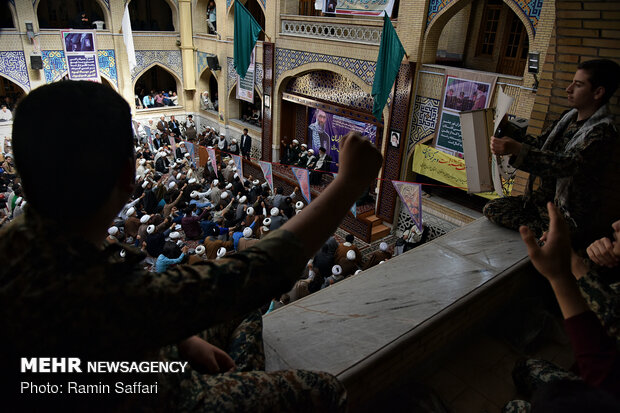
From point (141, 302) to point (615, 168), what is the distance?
335 cm

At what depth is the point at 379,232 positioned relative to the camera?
960 centimetres

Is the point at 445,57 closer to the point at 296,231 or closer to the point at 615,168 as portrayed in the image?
the point at 615,168

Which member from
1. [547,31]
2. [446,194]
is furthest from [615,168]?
[446,194]

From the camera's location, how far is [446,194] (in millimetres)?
9539

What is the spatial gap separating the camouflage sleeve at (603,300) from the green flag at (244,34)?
32.5 ft

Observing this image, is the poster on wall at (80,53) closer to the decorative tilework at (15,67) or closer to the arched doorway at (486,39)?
the decorative tilework at (15,67)

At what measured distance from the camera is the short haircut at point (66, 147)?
0.61 m

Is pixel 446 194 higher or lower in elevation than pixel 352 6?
lower

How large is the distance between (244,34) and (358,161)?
10.4 meters

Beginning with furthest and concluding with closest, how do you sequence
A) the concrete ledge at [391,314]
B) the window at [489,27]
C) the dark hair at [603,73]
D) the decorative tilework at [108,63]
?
1. the decorative tilework at [108,63]
2. the window at [489,27]
3. the dark hair at [603,73]
4. the concrete ledge at [391,314]

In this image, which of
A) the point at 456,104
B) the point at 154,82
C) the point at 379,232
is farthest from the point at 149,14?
the point at 456,104

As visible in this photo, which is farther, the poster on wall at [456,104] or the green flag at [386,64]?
the green flag at [386,64]

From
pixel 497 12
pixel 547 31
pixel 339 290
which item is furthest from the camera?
pixel 497 12

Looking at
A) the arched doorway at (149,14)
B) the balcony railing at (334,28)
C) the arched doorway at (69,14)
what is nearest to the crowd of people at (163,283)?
the balcony railing at (334,28)
